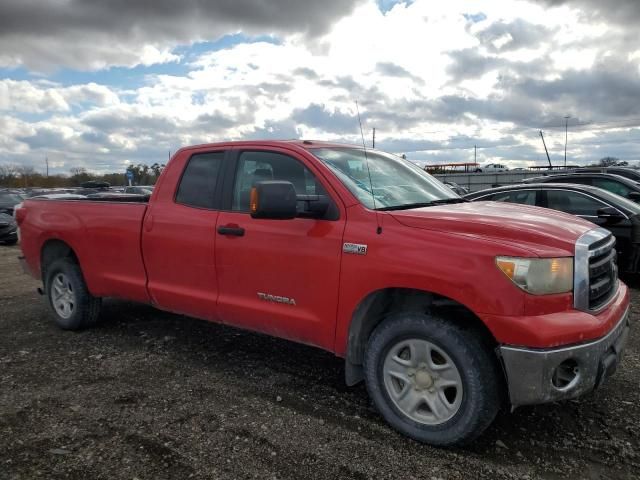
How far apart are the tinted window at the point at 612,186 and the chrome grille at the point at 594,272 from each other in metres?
6.39

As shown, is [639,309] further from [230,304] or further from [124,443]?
[124,443]

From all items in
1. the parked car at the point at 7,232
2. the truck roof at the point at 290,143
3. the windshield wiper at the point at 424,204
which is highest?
the truck roof at the point at 290,143

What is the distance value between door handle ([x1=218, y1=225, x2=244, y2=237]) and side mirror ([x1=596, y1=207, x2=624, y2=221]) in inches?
215

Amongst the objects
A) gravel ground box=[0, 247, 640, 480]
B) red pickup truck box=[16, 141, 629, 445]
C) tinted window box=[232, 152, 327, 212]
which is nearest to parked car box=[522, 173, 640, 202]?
gravel ground box=[0, 247, 640, 480]

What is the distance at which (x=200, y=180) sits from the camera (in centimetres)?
447

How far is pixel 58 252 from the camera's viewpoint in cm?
577

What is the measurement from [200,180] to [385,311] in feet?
6.49

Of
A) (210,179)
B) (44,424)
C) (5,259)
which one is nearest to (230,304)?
(210,179)

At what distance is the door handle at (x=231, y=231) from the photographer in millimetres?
3975

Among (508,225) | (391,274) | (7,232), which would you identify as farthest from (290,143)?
(7,232)

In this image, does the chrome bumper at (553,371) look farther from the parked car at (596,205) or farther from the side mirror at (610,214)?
the side mirror at (610,214)

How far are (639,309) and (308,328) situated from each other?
4.49 m

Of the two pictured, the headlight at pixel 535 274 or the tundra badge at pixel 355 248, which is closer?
the headlight at pixel 535 274

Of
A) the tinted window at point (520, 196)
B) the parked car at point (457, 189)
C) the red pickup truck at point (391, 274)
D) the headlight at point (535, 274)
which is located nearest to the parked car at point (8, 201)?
the parked car at point (457, 189)
